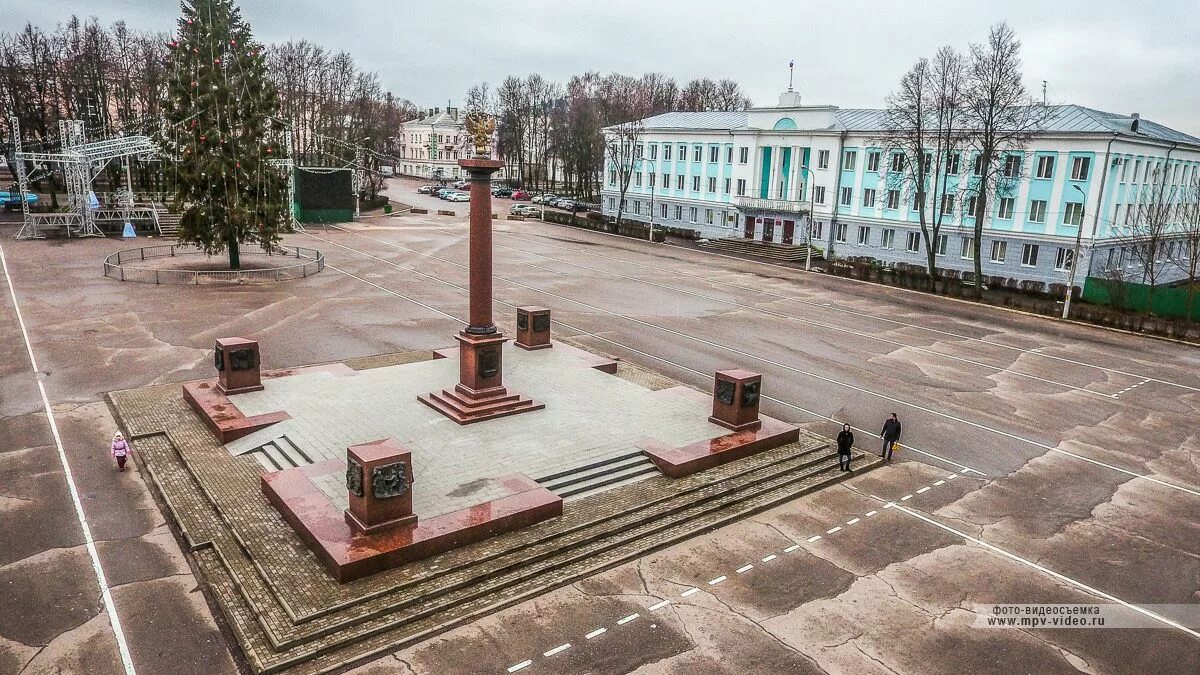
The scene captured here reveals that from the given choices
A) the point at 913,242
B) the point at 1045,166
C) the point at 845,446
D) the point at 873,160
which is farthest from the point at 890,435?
the point at 873,160

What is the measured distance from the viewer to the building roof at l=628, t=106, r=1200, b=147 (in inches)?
1606

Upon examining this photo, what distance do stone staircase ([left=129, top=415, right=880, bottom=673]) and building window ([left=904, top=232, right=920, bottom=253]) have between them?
3567 cm

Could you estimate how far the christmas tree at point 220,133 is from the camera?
34.1 m

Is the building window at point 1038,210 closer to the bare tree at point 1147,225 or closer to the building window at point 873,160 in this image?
the bare tree at point 1147,225

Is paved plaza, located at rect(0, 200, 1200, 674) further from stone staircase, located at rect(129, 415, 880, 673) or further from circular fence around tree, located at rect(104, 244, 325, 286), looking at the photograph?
circular fence around tree, located at rect(104, 244, 325, 286)

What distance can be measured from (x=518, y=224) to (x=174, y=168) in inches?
1369

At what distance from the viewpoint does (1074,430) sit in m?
19.9

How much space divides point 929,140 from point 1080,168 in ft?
26.2

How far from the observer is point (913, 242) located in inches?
1903

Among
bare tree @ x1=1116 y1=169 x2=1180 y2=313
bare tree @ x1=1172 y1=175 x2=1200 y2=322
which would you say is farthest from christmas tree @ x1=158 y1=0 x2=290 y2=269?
bare tree @ x1=1172 y1=175 x2=1200 y2=322

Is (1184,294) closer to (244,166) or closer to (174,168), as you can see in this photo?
(244,166)

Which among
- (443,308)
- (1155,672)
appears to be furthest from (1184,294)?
(443,308)

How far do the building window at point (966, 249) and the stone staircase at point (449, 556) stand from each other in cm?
3454

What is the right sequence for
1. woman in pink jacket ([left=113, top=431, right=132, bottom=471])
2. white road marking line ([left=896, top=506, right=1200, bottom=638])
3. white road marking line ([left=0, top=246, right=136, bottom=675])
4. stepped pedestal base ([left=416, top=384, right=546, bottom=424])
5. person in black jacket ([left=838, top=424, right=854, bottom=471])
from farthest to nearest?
stepped pedestal base ([left=416, top=384, right=546, bottom=424]) → person in black jacket ([left=838, top=424, right=854, bottom=471]) → woman in pink jacket ([left=113, top=431, right=132, bottom=471]) → white road marking line ([left=896, top=506, right=1200, bottom=638]) → white road marking line ([left=0, top=246, right=136, bottom=675])
